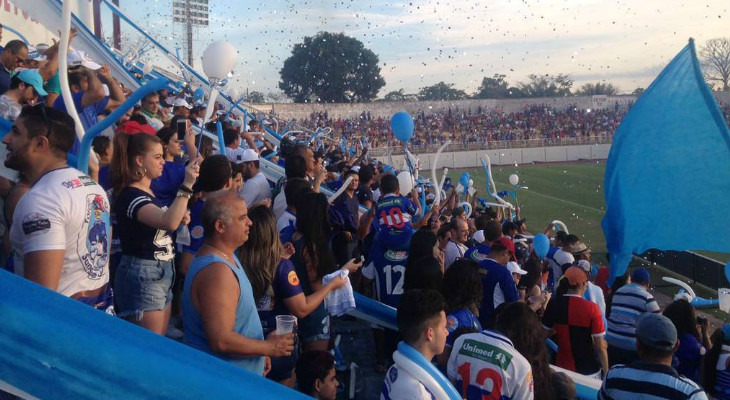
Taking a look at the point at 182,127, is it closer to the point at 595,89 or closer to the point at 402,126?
the point at 402,126

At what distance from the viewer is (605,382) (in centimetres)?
304

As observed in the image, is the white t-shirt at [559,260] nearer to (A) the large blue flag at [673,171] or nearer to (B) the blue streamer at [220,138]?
(A) the large blue flag at [673,171]

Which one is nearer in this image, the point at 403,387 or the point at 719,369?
the point at 403,387

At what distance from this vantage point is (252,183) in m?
5.79

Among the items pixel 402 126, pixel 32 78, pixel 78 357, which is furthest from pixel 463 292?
pixel 402 126

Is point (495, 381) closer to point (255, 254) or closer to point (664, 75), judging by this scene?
point (255, 254)

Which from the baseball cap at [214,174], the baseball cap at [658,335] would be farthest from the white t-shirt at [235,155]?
the baseball cap at [658,335]

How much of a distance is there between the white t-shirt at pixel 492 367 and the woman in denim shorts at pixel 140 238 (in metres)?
1.48

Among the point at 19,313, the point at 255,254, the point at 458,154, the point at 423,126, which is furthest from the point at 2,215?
the point at 423,126

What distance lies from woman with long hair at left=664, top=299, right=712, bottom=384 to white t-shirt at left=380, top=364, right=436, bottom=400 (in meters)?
3.52

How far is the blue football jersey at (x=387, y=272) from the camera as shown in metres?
5.57

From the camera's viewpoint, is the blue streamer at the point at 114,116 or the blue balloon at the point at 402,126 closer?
the blue streamer at the point at 114,116

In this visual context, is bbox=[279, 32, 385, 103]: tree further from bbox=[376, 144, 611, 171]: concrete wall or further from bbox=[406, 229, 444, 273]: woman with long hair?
bbox=[406, 229, 444, 273]: woman with long hair

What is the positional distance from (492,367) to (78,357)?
235cm
